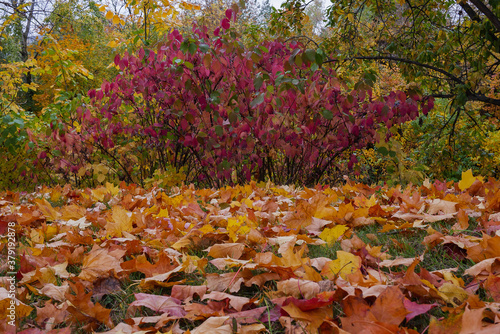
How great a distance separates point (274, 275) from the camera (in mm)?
1131

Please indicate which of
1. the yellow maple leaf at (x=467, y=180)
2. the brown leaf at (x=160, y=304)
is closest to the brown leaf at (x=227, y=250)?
the brown leaf at (x=160, y=304)

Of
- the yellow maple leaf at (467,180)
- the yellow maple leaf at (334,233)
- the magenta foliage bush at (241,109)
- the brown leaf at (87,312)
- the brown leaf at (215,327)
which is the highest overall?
the magenta foliage bush at (241,109)

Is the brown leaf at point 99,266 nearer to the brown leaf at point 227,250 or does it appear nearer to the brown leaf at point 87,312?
the brown leaf at point 87,312

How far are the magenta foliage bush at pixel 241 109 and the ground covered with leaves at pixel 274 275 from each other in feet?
5.10

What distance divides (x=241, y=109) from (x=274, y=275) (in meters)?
2.51

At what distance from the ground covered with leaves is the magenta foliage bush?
1554 mm

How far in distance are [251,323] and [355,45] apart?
15.4 ft

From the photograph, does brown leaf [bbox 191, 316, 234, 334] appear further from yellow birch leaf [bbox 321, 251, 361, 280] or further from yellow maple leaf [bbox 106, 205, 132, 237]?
yellow maple leaf [bbox 106, 205, 132, 237]

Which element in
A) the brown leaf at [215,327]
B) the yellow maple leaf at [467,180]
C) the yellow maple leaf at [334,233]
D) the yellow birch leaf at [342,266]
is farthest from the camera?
the yellow maple leaf at [467,180]

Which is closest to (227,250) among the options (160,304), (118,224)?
(160,304)

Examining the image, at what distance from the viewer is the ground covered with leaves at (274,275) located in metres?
0.85

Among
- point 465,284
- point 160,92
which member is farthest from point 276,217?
point 160,92

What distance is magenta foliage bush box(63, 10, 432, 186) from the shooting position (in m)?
3.27

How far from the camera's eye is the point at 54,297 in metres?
1.11
